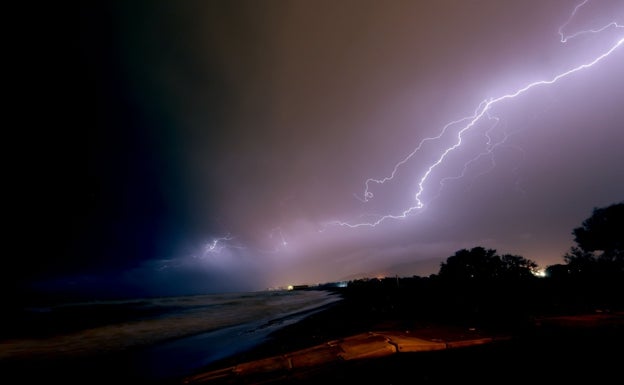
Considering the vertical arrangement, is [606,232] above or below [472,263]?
above

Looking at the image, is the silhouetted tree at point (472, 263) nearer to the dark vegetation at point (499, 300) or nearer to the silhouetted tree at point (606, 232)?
the dark vegetation at point (499, 300)

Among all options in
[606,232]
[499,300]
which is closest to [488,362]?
[499,300]

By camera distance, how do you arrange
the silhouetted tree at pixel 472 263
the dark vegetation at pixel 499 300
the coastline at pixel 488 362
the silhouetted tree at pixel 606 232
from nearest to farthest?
1. the coastline at pixel 488 362
2. the dark vegetation at pixel 499 300
3. the silhouetted tree at pixel 606 232
4. the silhouetted tree at pixel 472 263

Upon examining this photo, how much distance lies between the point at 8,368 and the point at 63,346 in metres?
5.08

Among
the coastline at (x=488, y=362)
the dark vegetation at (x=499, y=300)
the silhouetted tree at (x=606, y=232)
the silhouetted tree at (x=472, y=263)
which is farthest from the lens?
the silhouetted tree at (x=472, y=263)

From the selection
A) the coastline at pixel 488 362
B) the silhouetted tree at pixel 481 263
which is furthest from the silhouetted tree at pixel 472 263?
the coastline at pixel 488 362

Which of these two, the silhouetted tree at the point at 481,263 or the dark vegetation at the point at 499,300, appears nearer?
the dark vegetation at the point at 499,300

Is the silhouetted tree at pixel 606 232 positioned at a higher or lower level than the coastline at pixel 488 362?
higher

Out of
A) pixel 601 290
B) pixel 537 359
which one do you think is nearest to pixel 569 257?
pixel 601 290

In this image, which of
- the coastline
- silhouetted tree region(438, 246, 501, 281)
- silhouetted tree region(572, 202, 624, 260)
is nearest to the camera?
the coastline

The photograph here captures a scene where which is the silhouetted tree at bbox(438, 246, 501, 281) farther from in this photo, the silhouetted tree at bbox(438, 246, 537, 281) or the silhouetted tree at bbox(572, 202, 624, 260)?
the silhouetted tree at bbox(572, 202, 624, 260)

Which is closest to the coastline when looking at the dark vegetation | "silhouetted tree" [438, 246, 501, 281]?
the dark vegetation

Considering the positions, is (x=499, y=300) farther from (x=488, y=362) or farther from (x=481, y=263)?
(x=481, y=263)

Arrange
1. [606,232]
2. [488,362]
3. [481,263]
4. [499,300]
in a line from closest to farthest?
[488,362]
[499,300]
[606,232]
[481,263]
